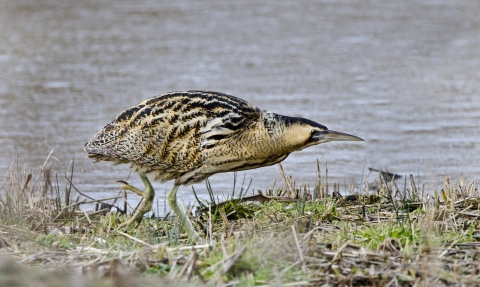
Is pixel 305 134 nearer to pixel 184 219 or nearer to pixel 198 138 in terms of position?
pixel 198 138

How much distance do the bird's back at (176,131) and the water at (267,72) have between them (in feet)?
2.76

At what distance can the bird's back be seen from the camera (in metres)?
4.60

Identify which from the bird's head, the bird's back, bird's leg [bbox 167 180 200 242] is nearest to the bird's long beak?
the bird's head

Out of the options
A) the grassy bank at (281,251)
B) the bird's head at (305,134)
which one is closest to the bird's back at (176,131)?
the bird's head at (305,134)

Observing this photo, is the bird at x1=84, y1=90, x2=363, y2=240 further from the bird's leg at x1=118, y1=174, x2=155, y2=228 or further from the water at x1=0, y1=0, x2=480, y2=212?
the water at x1=0, y1=0, x2=480, y2=212

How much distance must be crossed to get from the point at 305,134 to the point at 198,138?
1.99 feet

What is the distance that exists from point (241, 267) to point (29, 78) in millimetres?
5921

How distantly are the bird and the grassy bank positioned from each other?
297 millimetres

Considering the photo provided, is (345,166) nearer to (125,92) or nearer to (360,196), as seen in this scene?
(360,196)

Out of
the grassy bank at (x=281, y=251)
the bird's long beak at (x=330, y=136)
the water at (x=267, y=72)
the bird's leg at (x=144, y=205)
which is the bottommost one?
the grassy bank at (x=281, y=251)

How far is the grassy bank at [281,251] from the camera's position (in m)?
2.90

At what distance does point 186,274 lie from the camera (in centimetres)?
292

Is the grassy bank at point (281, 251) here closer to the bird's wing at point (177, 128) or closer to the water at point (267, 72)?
the bird's wing at point (177, 128)

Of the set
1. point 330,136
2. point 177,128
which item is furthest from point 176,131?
point 330,136
